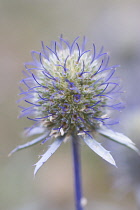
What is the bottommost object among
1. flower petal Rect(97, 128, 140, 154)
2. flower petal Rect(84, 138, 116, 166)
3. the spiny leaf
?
flower petal Rect(84, 138, 116, 166)

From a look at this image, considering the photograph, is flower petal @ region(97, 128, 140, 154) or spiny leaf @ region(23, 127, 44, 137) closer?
flower petal @ region(97, 128, 140, 154)

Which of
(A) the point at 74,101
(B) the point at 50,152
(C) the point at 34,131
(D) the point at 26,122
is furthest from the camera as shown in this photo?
(D) the point at 26,122

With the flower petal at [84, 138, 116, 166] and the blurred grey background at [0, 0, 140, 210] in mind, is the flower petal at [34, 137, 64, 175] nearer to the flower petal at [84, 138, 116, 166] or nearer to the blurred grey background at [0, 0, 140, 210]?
the flower petal at [84, 138, 116, 166]

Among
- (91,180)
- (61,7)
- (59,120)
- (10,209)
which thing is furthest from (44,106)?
(61,7)

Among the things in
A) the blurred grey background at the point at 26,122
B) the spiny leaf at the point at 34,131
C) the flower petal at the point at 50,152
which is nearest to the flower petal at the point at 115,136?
A: the flower petal at the point at 50,152

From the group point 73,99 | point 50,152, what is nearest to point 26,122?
point 73,99

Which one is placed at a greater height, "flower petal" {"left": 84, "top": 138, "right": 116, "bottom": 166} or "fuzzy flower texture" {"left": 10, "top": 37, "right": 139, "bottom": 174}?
"fuzzy flower texture" {"left": 10, "top": 37, "right": 139, "bottom": 174}

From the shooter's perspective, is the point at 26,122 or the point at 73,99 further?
the point at 26,122

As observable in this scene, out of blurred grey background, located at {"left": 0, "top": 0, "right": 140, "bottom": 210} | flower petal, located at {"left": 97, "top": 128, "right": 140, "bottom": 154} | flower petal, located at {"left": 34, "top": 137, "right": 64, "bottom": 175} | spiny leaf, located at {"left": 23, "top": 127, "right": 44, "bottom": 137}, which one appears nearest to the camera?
flower petal, located at {"left": 34, "top": 137, "right": 64, "bottom": 175}

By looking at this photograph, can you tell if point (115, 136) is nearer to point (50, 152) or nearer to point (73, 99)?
point (73, 99)

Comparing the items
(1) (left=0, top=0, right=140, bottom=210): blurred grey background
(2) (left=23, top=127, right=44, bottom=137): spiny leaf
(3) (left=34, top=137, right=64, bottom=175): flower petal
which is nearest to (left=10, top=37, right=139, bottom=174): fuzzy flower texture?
(3) (left=34, top=137, right=64, bottom=175): flower petal

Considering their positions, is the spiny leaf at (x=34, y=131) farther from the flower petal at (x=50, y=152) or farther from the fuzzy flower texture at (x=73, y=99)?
the flower petal at (x=50, y=152)
